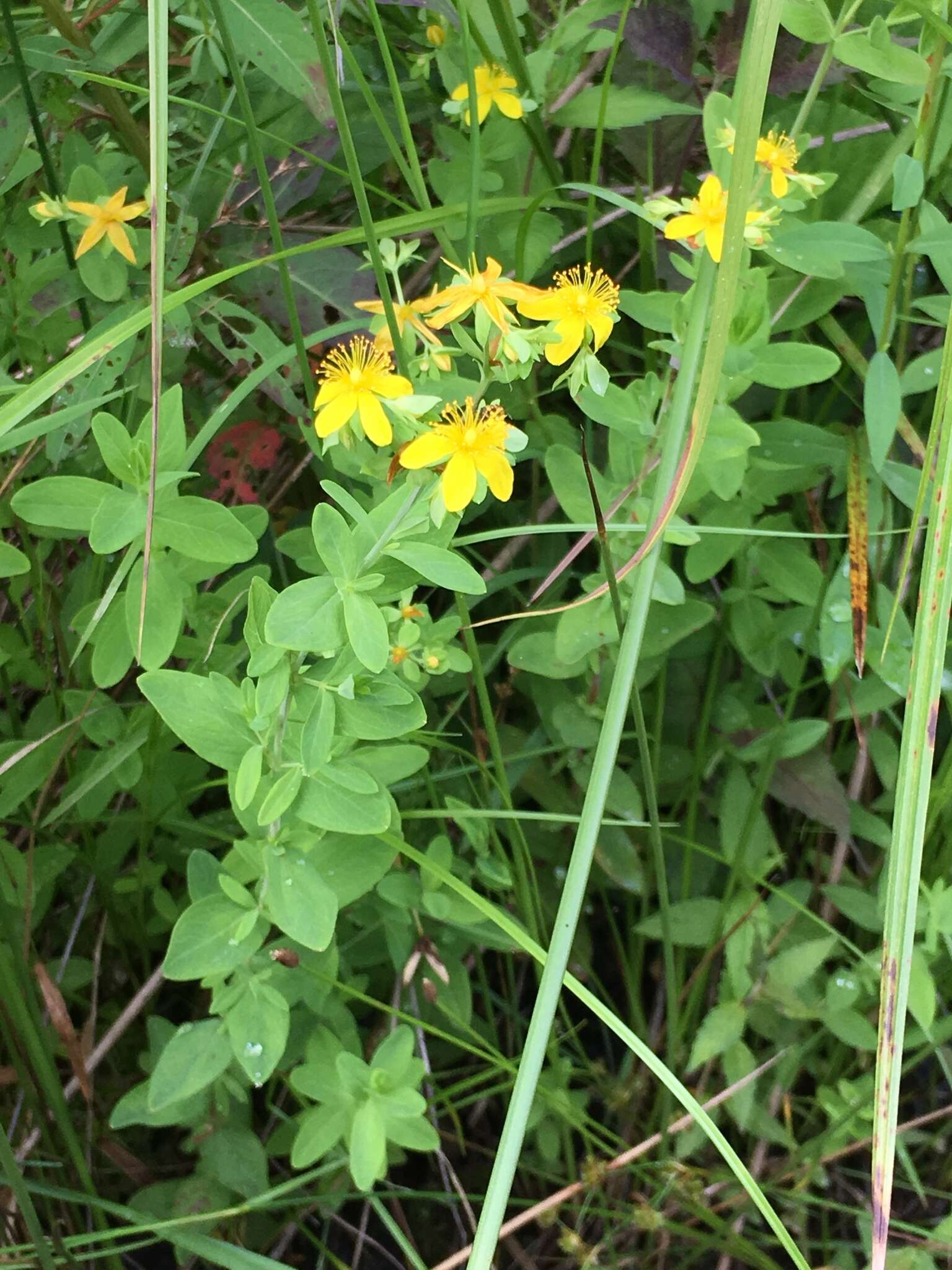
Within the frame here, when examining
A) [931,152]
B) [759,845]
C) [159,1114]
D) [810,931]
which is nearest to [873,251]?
[931,152]

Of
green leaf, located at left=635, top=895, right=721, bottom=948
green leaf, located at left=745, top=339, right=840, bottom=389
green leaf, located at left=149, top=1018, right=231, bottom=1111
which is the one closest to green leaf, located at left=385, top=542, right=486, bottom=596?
green leaf, located at left=745, top=339, right=840, bottom=389

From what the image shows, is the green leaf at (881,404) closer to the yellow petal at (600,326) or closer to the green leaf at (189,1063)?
the yellow petal at (600,326)

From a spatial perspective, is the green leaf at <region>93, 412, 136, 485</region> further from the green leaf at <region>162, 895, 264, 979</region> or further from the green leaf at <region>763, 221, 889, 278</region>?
the green leaf at <region>763, 221, 889, 278</region>

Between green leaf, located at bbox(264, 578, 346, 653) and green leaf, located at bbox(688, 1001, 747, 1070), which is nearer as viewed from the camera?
green leaf, located at bbox(264, 578, 346, 653)

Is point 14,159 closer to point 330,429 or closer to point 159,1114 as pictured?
point 330,429

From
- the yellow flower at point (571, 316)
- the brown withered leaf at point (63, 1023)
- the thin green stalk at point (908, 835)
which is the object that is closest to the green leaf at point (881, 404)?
the thin green stalk at point (908, 835)

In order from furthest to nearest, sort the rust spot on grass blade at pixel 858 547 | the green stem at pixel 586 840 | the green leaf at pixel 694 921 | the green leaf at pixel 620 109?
the green leaf at pixel 694 921, the green leaf at pixel 620 109, the rust spot on grass blade at pixel 858 547, the green stem at pixel 586 840

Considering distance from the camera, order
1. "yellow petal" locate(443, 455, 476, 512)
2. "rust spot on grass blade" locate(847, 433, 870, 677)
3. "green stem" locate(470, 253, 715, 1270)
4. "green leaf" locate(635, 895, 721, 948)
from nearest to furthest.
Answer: "green stem" locate(470, 253, 715, 1270) < "yellow petal" locate(443, 455, 476, 512) < "rust spot on grass blade" locate(847, 433, 870, 677) < "green leaf" locate(635, 895, 721, 948)
